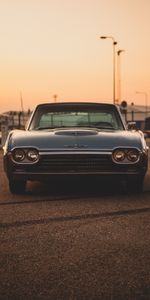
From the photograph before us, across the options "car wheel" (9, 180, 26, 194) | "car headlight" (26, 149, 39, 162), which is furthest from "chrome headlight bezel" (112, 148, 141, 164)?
"car wheel" (9, 180, 26, 194)

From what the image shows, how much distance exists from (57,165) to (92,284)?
3.40m

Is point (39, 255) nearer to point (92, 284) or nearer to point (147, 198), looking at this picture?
point (92, 284)

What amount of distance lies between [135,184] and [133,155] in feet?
1.77

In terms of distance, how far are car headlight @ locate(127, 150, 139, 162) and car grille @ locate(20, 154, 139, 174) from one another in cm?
22

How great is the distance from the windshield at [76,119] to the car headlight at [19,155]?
3.72 ft

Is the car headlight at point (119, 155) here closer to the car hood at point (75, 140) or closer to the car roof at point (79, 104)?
the car hood at point (75, 140)

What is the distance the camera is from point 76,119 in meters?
7.68

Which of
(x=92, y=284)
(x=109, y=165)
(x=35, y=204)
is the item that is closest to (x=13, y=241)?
(x=92, y=284)

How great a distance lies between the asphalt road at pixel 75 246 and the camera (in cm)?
293

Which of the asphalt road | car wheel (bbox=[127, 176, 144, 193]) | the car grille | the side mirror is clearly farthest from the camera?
the side mirror

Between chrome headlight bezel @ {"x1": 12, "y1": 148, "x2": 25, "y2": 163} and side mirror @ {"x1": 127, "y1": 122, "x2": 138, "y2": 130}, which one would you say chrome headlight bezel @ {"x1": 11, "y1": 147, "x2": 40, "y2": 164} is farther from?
side mirror @ {"x1": 127, "y1": 122, "x2": 138, "y2": 130}

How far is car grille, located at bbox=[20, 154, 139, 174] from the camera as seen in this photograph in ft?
20.7

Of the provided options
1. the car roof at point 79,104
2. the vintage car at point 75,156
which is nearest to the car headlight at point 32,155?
the vintage car at point 75,156

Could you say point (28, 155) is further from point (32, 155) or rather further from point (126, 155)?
point (126, 155)
